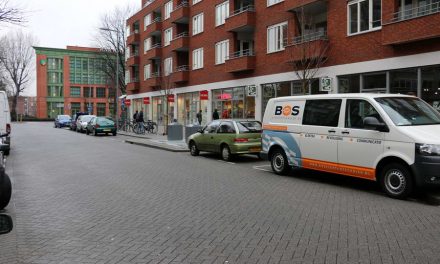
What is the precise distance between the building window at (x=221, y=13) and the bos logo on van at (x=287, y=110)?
1983 centimetres

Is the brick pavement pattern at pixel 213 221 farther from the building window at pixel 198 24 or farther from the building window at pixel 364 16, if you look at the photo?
the building window at pixel 198 24

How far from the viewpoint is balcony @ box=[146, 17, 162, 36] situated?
1679 inches

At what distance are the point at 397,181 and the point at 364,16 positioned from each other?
508 inches

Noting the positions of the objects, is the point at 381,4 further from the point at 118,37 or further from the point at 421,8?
the point at 118,37

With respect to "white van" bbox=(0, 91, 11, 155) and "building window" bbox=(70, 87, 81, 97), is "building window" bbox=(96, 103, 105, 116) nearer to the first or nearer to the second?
"building window" bbox=(70, 87, 81, 97)

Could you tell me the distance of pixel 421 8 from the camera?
1675 centimetres

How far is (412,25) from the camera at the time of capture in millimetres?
16281

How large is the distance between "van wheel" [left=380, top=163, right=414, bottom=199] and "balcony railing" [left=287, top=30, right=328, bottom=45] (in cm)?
1309

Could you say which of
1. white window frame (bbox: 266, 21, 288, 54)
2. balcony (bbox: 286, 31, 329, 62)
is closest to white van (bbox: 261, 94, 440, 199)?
balcony (bbox: 286, 31, 329, 62)

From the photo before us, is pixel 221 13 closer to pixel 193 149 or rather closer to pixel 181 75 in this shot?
pixel 181 75

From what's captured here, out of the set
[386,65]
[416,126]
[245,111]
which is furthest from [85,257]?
[245,111]

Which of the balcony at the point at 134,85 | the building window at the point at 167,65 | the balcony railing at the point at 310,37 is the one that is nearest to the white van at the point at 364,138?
the balcony railing at the point at 310,37

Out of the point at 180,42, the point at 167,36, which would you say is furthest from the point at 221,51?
the point at 167,36

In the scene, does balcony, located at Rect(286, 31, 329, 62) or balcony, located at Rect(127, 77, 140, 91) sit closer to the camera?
balcony, located at Rect(286, 31, 329, 62)
